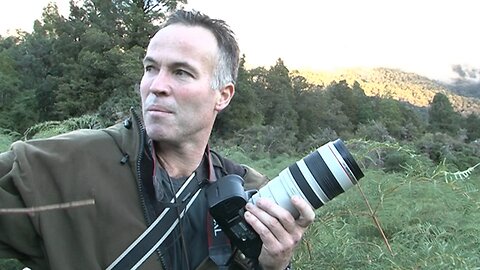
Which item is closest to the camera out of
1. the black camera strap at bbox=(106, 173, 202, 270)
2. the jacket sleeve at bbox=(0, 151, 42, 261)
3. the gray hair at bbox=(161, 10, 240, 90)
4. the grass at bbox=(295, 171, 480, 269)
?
the jacket sleeve at bbox=(0, 151, 42, 261)

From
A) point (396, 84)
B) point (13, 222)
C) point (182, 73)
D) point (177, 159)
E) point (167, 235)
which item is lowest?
point (396, 84)

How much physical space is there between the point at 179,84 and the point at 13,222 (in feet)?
2.22

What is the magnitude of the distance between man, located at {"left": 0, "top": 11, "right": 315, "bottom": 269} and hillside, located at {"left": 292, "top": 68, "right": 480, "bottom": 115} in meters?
42.1

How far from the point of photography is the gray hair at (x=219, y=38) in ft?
6.56

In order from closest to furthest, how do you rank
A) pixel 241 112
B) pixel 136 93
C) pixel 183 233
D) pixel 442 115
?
pixel 183 233, pixel 136 93, pixel 241 112, pixel 442 115

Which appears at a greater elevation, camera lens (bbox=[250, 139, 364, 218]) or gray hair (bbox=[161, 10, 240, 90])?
gray hair (bbox=[161, 10, 240, 90])

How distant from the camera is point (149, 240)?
65.0 inches

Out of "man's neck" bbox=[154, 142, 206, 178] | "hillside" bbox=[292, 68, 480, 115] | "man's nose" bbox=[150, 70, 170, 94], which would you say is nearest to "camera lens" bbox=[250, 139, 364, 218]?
"man's neck" bbox=[154, 142, 206, 178]

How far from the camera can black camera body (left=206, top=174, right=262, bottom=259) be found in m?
1.69

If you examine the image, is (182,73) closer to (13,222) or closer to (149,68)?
(149,68)

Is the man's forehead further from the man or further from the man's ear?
the man's ear

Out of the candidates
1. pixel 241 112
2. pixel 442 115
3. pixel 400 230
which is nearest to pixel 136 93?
pixel 241 112

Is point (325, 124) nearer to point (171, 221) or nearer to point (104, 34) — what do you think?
point (104, 34)

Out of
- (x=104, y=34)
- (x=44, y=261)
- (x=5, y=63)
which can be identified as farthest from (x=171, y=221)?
(x=5, y=63)
